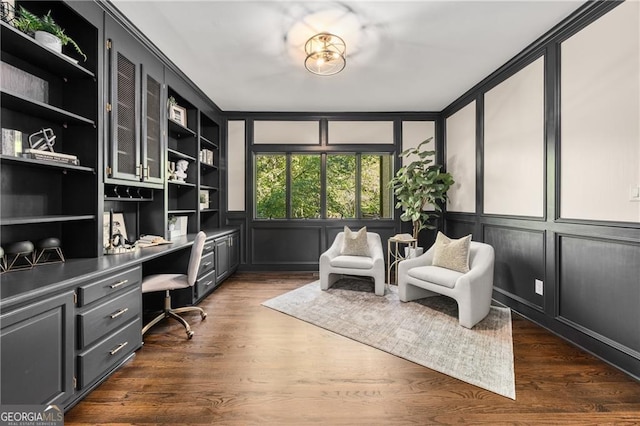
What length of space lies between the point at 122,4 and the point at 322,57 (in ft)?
5.47

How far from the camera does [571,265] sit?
8.63 ft

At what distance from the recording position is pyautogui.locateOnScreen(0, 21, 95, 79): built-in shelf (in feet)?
5.72

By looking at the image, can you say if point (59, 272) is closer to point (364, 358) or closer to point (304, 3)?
point (364, 358)

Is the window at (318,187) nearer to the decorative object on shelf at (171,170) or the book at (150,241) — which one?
the decorative object on shelf at (171,170)

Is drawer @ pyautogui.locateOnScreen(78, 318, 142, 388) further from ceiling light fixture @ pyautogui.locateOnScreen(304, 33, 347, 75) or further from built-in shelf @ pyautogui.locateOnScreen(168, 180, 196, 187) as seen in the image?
ceiling light fixture @ pyautogui.locateOnScreen(304, 33, 347, 75)

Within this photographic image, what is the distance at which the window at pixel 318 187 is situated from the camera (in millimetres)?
5324

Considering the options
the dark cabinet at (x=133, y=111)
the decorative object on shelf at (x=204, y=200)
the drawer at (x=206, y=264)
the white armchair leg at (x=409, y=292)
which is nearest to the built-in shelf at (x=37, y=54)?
the dark cabinet at (x=133, y=111)

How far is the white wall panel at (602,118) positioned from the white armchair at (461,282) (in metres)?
0.85

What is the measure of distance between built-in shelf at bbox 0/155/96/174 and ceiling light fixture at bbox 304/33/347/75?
2136 millimetres

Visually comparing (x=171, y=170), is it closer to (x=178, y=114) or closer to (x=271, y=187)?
(x=178, y=114)

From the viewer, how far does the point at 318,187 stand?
5352 millimetres

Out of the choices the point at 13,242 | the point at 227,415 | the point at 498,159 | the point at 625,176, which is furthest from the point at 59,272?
the point at 498,159

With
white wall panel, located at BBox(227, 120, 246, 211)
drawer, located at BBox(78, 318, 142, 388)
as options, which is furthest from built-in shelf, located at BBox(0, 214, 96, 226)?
white wall panel, located at BBox(227, 120, 246, 211)

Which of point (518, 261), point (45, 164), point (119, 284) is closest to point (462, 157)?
point (518, 261)
